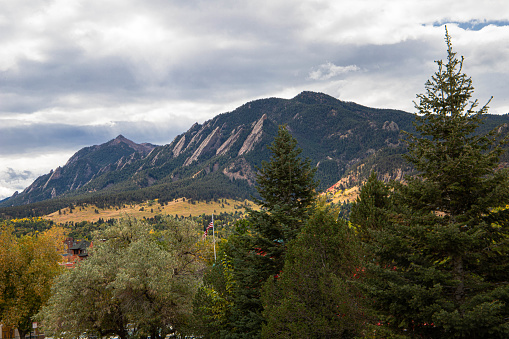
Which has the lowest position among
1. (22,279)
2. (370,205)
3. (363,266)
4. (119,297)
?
(119,297)

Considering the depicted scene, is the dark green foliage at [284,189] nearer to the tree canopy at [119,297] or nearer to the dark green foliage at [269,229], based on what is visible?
the dark green foliage at [269,229]

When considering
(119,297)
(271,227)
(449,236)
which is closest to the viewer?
(449,236)

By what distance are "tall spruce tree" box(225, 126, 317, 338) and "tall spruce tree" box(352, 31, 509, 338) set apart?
11.1 meters

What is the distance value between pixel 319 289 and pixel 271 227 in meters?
7.71

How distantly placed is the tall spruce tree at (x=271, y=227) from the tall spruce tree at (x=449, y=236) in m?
11.1

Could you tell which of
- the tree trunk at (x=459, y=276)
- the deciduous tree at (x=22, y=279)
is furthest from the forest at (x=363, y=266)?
the deciduous tree at (x=22, y=279)

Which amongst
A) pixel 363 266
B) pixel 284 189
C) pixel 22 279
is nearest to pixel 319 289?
pixel 363 266

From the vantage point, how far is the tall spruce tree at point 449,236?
11602 millimetres

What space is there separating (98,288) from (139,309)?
16.8 ft

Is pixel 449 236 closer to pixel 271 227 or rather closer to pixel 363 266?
pixel 363 266

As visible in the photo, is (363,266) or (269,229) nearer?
(363,266)

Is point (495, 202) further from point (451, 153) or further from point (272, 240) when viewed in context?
point (272, 240)

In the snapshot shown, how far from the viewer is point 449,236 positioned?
11.8 m

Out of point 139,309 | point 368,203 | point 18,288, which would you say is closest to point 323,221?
point 368,203
